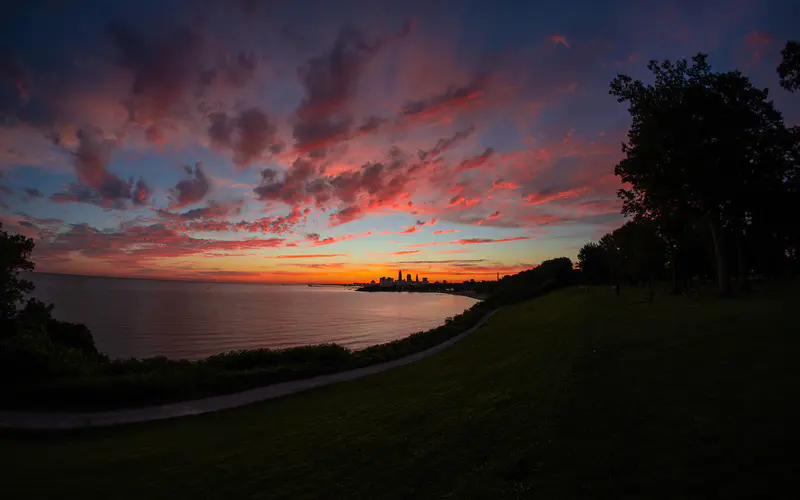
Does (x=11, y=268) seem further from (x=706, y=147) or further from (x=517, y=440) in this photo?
(x=706, y=147)

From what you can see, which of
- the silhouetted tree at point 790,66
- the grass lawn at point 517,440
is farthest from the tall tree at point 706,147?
the grass lawn at point 517,440

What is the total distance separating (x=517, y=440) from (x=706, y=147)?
1293 inches

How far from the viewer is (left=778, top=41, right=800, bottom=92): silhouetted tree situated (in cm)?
2031

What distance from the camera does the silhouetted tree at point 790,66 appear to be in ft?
66.6

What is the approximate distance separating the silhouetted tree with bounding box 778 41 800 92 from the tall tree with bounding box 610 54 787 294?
836cm

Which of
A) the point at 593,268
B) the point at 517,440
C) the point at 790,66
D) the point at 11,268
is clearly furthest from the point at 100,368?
the point at 593,268

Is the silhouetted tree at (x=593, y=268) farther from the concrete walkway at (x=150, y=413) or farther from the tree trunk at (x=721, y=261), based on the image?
the concrete walkway at (x=150, y=413)

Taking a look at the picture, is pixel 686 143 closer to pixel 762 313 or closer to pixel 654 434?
pixel 762 313

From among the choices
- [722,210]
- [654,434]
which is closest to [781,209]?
[722,210]

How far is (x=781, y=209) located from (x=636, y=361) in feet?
101

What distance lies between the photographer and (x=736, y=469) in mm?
5648

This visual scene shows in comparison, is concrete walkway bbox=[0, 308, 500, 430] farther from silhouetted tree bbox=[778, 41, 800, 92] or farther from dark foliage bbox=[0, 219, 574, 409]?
silhouetted tree bbox=[778, 41, 800, 92]

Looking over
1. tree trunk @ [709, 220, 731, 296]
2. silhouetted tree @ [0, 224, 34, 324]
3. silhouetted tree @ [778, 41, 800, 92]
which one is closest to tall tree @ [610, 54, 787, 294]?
tree trunk @ [709, 220, 731, 296]

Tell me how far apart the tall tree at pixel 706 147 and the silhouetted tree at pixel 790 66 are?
27.4 feet
